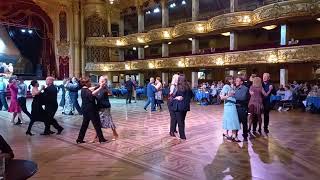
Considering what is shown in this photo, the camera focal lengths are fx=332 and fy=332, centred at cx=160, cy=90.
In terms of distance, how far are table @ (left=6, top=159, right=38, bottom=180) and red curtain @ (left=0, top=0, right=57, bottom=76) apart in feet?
73.6

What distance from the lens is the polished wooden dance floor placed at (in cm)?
461

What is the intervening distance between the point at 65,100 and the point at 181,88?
272 inches

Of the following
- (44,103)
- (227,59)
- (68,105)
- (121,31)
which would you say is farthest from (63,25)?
(44,103)

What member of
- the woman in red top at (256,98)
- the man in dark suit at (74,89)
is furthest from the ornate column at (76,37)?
the woman in red top at (256,98)

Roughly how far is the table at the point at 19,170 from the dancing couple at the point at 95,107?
425cm

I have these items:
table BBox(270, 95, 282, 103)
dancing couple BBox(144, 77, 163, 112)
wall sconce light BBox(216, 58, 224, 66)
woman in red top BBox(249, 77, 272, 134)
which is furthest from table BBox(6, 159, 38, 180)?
wall sconce light BBox(216, 58, 224, 66)

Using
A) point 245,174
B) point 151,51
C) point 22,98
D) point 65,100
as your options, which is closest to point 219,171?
point 245,174

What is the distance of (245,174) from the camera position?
14.8 feet

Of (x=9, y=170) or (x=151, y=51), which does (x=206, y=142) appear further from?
(x=151, y=51)

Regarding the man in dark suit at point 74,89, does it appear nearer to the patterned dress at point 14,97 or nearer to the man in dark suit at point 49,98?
the patterned dress at point 14,97

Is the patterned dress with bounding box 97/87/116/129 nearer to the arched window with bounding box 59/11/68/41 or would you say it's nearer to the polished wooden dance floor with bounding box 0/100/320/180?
the polished wooden dance floor with bounding box 0/100/320/180

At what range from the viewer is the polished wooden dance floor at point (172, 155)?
181 inches

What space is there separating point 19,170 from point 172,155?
3.76 meters

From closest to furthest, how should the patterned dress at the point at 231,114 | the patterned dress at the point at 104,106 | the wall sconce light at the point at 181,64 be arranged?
1. the patterned dress at the point at 104,106
2. the patterned dress at the point at 231,114
3. the wall sconce light at the point at 181,64
